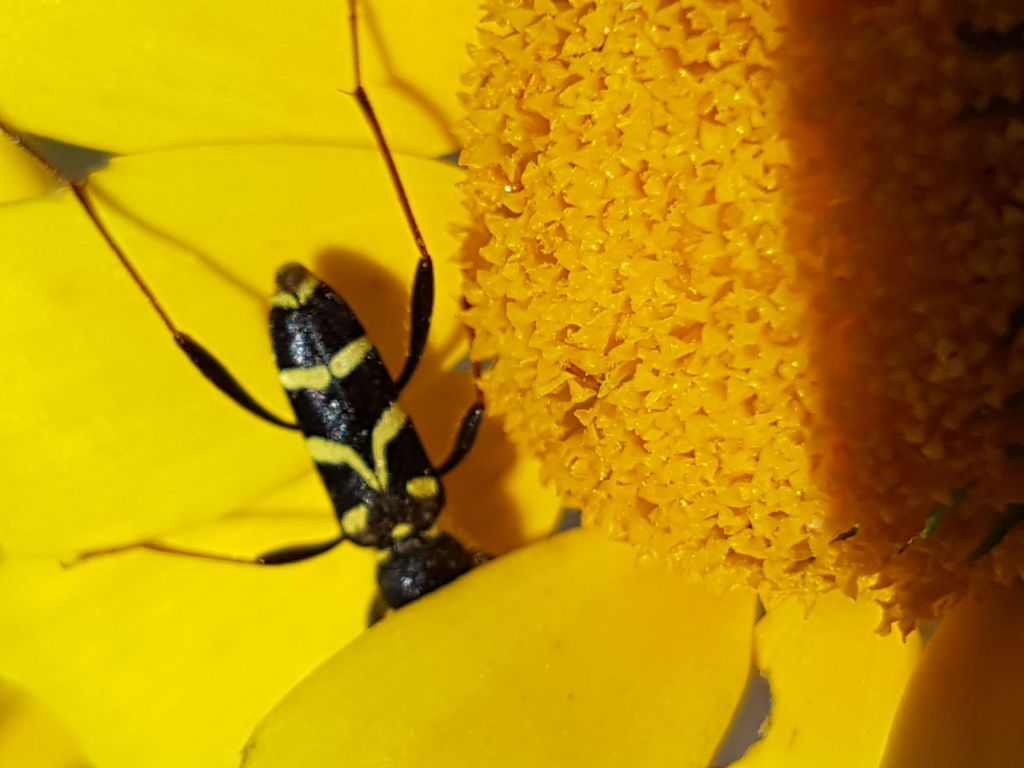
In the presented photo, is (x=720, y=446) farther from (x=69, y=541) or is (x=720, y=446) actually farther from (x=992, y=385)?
(x=69, y=541)

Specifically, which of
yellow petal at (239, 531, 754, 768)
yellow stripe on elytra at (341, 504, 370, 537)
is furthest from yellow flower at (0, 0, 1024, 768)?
yellow stripe on elytra at (341, 504, 370, 537)

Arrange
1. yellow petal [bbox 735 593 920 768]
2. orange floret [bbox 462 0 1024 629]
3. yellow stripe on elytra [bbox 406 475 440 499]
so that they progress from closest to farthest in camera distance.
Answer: orange floret [bbox 462 0 1024 629] → yellow petal [bbox 735 593 920 768] → yellow stripe on elytra [bbox 406 475 440 499]

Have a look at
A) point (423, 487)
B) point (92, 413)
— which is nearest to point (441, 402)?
point (423, 487)

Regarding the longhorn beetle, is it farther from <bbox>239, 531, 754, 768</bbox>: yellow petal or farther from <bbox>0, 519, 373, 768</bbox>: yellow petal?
<bbox>239, 531, 754, 768</bbox>: yellow petal

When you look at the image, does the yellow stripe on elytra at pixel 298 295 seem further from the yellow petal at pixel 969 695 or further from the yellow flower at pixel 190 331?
the yellow petal at pixel 969 695

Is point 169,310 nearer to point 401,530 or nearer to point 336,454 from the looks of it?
point 336,454

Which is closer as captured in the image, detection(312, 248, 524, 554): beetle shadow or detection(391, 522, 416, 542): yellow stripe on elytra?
detection(312, 248, 524, 554): beetle shadow

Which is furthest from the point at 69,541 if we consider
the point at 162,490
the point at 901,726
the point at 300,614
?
the point at 901,726
